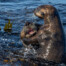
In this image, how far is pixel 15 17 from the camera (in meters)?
13.3

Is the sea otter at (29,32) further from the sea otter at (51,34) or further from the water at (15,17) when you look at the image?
the water at (15,17)

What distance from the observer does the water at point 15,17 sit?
27.4ft

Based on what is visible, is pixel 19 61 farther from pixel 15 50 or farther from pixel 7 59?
pixel 15 50

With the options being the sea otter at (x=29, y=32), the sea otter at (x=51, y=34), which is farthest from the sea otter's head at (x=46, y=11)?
the sea otter at (x=29, y=32)

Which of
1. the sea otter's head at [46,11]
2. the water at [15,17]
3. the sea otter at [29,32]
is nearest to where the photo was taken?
the sea otter's head at [46,11]

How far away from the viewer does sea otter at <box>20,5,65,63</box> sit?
6.21 m

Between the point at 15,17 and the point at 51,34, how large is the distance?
726cm

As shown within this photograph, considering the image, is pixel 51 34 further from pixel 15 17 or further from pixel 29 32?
pixel 15 17

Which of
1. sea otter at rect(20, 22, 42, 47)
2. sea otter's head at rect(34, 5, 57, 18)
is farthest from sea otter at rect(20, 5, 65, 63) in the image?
sea otter at rect(20, 22, 42, 47)

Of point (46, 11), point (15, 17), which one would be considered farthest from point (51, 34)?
point (15, 17)

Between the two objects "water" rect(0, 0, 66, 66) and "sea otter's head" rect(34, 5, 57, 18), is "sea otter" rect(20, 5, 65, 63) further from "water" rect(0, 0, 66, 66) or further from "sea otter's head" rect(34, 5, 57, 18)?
"water" rect(0, 0, 66, 66)

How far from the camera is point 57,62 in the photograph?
6.29 meters

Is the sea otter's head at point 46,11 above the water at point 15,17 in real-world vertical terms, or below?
above

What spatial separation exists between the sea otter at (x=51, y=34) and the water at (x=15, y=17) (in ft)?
1.67
